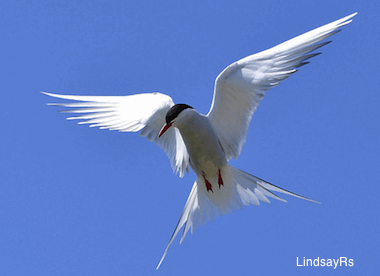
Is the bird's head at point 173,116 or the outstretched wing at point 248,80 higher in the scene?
the outstretched wing at point 248,80

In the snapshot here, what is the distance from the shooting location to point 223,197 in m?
7.86

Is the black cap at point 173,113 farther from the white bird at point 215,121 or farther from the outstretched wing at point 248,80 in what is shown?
the outstretched wing at point 248,80

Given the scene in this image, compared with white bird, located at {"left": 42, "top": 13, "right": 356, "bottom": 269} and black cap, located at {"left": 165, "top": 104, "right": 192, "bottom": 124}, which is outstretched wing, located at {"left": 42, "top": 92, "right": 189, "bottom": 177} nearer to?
white bird, located at {"left": 42, "top": 13, "right": 356, "bottom": 269}

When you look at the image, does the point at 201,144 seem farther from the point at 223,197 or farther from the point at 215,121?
the point at 223,197

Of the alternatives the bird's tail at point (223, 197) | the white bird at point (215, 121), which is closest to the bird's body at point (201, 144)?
the white bird at point (215, 121)

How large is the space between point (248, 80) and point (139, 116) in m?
1.52

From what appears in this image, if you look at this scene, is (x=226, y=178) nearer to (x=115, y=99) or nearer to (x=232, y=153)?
(x=232, y=153)

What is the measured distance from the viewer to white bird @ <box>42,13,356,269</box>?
23.9ft

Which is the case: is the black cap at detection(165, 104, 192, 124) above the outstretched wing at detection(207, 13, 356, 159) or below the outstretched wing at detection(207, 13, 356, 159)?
below

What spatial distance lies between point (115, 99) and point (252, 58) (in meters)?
2.01

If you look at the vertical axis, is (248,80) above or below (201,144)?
above

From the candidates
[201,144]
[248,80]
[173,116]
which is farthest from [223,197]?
[248,80]

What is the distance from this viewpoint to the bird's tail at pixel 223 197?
301 inches

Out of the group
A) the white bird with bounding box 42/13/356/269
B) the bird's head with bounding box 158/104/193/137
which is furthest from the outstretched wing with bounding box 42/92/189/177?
the bird's head with bounding box 158/104/193/137
